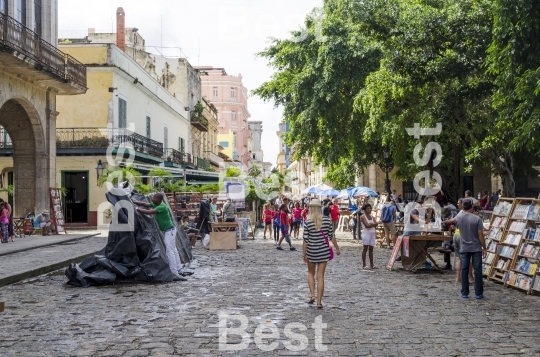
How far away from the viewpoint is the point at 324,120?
79.7ft

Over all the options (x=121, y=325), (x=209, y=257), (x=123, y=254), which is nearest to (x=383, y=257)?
(x=209, y=257)

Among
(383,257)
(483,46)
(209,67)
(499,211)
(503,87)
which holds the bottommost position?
(383,257)

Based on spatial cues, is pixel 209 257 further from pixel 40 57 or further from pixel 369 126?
pixel 40 57

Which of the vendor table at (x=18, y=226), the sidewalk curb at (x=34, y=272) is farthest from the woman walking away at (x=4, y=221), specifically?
the sidewalk curb at (x=34, y=272)

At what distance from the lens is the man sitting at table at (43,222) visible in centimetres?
2230

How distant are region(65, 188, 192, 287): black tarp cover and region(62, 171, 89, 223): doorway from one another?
723 inches

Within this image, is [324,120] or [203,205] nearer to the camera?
[203,205]

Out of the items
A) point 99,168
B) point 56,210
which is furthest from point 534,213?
point 99,168

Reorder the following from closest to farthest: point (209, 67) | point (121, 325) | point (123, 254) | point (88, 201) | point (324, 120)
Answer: point (121, 325)
point (123, 254)
point (324, 120)
point (88, 201)
point (209, 67)

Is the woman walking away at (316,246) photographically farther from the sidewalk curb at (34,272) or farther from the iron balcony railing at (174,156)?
the iron balcony railing at (174,156)

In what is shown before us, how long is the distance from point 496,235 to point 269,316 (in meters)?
5.86

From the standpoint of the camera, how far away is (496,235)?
12023 mm

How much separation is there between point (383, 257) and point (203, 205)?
6.79m

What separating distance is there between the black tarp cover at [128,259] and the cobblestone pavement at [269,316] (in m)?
0.34
